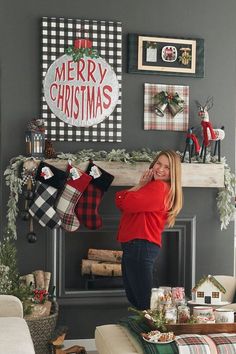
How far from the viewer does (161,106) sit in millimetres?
5082

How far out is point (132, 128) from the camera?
5.10m

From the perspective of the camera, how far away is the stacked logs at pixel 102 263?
16.7 feet

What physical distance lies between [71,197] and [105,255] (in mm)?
595

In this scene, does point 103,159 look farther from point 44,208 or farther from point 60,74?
point 60,74

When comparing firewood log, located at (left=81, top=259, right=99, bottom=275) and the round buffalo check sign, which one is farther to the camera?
firewood log, located at (left=81, top=259, right=99, bottom=275)

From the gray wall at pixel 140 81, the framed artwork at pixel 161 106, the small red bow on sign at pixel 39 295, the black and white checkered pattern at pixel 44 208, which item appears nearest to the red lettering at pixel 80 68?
the gray wall at pixel 140 81

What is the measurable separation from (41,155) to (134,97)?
91 centimetres

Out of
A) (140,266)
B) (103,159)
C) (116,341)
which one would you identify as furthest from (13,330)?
(103,159)

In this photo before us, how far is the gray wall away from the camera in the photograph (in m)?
4.88

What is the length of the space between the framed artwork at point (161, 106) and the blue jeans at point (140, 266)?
107 centimetres

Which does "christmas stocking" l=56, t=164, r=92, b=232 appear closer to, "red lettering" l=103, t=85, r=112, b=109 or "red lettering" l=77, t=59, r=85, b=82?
"red lettering" l=103, t=85, r=112, b=109

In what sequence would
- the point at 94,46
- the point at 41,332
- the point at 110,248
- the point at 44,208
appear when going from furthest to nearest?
the point at 110,248 < the point at 94,46 < the point at 44,208 < the point at 41,332

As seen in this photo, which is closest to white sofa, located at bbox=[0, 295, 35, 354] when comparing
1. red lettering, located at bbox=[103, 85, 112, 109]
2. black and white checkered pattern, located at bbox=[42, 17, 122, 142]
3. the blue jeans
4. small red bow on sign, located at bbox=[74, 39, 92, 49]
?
the blue jeans

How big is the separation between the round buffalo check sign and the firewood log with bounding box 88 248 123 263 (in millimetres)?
1022
